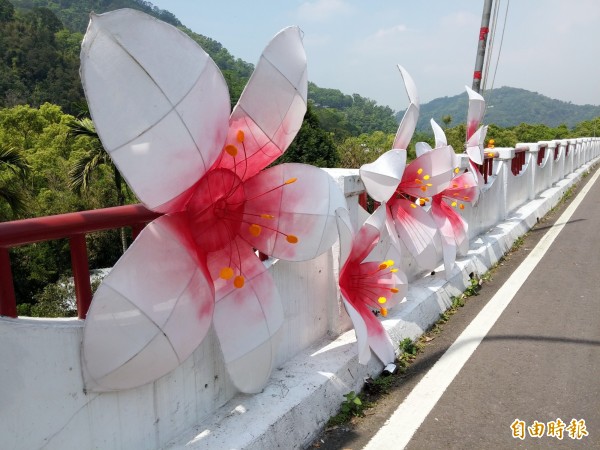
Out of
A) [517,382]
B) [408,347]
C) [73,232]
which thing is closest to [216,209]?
[73,232]

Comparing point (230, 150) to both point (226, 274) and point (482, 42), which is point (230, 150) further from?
point (482, 42)

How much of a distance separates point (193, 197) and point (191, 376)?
0.92 meters

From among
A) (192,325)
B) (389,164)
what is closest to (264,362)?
(192,325)

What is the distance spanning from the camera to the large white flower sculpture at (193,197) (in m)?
1.85

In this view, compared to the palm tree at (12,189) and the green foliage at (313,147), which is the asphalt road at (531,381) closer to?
the palm tree at (12,189)

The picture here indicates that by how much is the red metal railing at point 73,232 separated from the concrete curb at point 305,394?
91 cm

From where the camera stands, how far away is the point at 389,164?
12.4ft

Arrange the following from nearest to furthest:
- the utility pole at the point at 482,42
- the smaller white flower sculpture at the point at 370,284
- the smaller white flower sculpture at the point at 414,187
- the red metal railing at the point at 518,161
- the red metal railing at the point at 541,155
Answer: the smaller white flower sculpture at the point at 370,284 → the smaller white flower sculpture at the point at 414,187 → the red metal railing at the point at 518,161 → the utility pole at the point at 482,42 → the red metal railing at the point at 541,155

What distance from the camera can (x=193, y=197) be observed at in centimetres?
232

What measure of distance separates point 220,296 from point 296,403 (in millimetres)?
792

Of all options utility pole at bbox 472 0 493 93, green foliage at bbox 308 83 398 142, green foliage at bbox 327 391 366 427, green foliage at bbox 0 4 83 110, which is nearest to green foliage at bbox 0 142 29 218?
utility pole at bbox 472 0 493 93

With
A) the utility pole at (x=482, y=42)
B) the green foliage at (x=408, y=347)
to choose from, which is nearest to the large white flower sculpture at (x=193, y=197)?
the green foliage at (x=408, y=347)

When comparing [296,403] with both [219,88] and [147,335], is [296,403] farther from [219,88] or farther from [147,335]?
[219,88]

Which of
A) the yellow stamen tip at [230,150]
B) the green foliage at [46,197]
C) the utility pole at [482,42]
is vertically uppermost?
the utility pole at [482,42]
